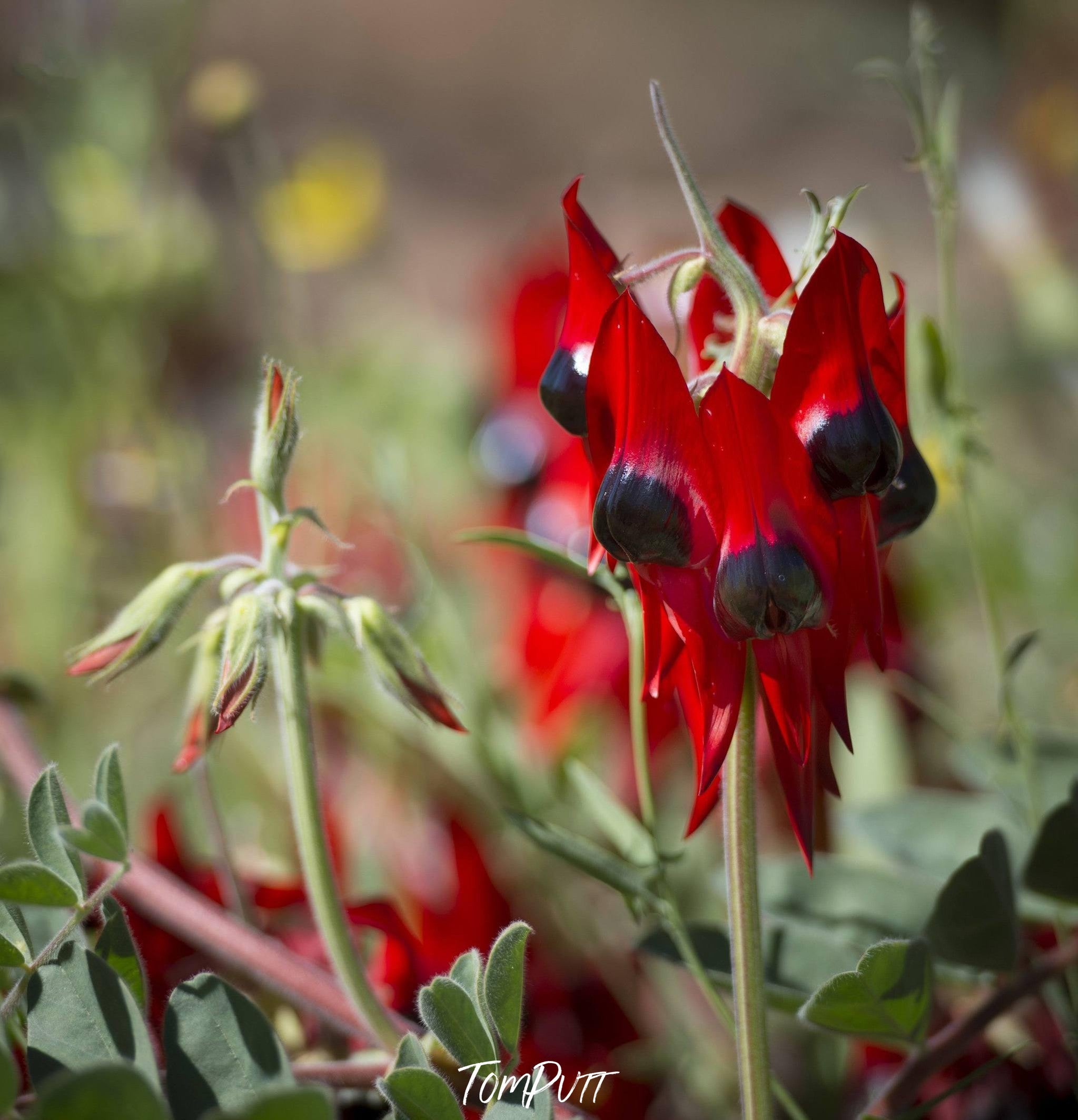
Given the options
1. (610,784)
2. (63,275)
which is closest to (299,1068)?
(610,784)

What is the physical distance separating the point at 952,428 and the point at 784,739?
0.24 metres

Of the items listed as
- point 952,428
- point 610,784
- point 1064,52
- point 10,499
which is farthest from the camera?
point 1064,52

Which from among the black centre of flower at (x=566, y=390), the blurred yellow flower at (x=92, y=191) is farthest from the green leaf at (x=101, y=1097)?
the blurred yellow flower at (x=92, y=191)

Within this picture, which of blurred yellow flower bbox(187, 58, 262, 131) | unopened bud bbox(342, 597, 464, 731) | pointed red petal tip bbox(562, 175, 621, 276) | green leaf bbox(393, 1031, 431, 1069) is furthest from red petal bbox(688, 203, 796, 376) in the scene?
blurred yellow flower bbox(187, 58, 262, 131)

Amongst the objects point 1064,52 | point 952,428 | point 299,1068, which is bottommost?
point 299,1068

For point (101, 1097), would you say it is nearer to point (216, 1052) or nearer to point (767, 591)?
point (216, 1052)

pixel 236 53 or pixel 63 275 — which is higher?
pixel 236 53

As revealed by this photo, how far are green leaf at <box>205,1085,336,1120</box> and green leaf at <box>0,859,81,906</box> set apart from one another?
0.41 ft

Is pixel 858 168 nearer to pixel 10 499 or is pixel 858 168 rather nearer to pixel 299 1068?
pixel 10 499

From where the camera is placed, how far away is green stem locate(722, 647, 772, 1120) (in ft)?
1.19

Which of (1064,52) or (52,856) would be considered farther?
(1064,52)

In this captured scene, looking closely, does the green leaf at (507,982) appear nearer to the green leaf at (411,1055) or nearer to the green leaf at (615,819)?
the green leaf at (411,1055)

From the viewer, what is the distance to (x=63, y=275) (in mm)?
1352

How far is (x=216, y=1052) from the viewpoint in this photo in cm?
39
